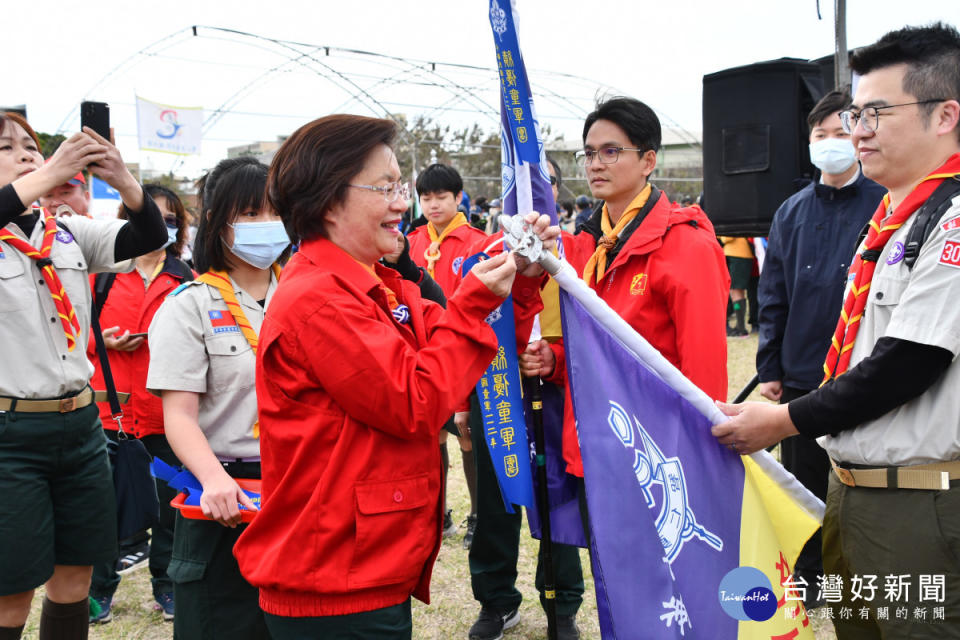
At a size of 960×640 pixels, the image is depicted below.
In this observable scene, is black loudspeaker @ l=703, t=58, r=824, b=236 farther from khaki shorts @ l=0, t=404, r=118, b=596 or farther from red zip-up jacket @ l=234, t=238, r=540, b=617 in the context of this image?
khaki shorts @ l=0, t=404, r=118, b=596

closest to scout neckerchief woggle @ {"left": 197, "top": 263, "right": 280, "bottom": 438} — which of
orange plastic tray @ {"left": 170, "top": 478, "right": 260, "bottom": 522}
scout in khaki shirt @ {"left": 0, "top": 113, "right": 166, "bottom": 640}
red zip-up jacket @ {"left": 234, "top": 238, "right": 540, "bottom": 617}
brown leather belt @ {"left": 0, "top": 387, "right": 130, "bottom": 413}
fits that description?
orange plastic tray @ {"left": 170, "top": 478, "right": 260, "bottom": 522}

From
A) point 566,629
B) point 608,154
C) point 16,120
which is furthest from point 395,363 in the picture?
point 566,629

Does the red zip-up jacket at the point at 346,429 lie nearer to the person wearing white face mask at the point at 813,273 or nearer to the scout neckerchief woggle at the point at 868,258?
the scout neckerchief woggle at the point at 868,258

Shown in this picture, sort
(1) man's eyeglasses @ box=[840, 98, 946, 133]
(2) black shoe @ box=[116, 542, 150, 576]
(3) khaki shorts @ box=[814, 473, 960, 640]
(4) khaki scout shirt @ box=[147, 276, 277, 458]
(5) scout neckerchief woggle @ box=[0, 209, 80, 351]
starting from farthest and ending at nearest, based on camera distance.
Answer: (2) black shoe @ box=[116, 542, 150, 576], (5) scout neckerchief woggle @ box=[0, 209, 80, 351], (4) khaki scout shirt @ box=[147, 276, 277, 458], (1) man's eyeglasses @ box=[840, 98, 946, 133], (3) khaki shorts @ box=[814, 473, 960, 640]

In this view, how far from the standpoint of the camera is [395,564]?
1.94 metres

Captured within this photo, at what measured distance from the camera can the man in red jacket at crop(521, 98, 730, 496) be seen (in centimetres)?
284

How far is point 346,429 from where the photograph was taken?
74.8 inches

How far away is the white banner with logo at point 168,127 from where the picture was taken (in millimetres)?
13828

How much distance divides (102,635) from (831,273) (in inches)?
174

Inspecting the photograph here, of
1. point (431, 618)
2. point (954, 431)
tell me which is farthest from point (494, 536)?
point (954, 431)

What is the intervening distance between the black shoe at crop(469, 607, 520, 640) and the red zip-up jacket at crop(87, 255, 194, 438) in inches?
81.2

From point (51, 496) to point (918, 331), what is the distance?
307 centimetres

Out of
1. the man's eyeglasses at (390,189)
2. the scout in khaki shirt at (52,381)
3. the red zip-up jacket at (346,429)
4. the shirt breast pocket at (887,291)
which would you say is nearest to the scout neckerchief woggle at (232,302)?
the scout in khaki shirt at (52,381)

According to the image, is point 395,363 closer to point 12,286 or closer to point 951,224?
point 951,224
